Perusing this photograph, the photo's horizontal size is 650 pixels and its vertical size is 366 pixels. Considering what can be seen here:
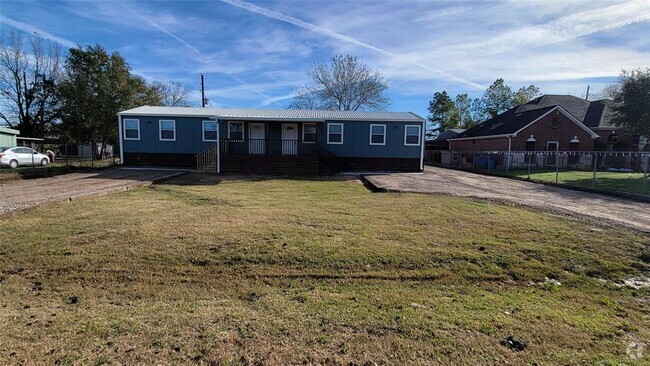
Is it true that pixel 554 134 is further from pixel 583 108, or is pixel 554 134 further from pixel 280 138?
pixel 280 138

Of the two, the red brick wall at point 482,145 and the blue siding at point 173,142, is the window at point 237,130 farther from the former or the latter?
the red brick wall at point 482,145

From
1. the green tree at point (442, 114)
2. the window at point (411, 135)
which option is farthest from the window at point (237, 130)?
the green tree at point (442, 114)

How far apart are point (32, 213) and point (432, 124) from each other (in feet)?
188

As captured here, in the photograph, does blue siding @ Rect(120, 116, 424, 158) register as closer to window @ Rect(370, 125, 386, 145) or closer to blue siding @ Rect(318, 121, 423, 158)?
blue siding @ Rect(318, 121, 423, 158)

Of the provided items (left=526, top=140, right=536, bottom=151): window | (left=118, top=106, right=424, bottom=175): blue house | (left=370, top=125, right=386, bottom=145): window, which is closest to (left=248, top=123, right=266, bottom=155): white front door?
(left=118, top=106, right=424, bottom=175): blue house

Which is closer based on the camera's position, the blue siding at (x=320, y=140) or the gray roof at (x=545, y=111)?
the blue siding at (x=320, y=140)

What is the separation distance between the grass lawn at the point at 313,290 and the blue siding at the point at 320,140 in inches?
481

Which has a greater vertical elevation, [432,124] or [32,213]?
[432,124]

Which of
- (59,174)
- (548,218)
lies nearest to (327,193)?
(548,218)

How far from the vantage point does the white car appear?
58.3 feet

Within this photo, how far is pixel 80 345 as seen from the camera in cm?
244

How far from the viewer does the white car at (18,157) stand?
1778 cm

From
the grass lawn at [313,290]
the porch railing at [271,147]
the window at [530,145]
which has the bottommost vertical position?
the grass lawn at [313,290]

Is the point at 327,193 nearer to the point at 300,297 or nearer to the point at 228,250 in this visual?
the point at 228,250
